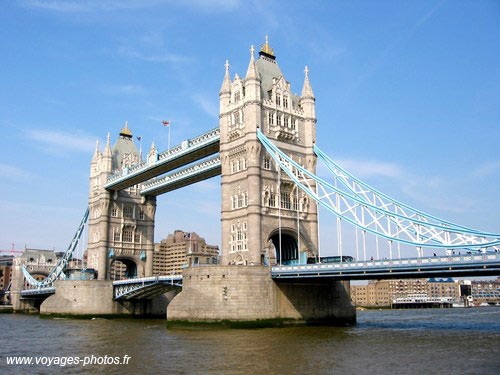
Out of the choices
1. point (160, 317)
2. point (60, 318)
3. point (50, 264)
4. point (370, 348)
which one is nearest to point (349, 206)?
point (370, 348)

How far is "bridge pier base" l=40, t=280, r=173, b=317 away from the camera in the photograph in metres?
73.3

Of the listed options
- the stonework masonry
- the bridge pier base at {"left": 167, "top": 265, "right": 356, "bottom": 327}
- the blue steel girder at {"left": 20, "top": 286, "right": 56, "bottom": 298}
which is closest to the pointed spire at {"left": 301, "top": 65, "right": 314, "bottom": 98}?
the stonework masonry

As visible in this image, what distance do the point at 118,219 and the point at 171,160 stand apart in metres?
19.6

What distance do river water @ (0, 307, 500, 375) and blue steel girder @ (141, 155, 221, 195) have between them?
2333cm

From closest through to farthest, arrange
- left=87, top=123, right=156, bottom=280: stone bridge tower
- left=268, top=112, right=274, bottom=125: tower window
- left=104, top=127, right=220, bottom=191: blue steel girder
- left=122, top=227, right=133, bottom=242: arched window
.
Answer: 1. left=268, top=112, right=274, bottom=125: tower window
2. left=104, top=127, right=220, bottom=191: blue steel girder
3. left=87, top=123, right=156, bottom=280: stone bridge tower
4. left=122, top=227, right=133, bottom=242: arched window

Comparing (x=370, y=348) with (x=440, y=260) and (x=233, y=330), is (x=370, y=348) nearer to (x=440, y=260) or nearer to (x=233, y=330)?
(x=440, y=260)

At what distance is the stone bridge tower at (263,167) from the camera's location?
53656 mm

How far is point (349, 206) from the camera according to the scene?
46.4m

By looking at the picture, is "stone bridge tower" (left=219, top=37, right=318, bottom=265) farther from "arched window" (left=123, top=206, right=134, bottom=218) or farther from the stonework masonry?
"arched window" (left=123, top=206, right=134, bottom=218)

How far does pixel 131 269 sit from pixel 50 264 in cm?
4046

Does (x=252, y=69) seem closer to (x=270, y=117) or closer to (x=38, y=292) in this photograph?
(x=270, y=117)

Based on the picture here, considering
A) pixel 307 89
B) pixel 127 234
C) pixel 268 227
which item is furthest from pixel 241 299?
pixel 127 234

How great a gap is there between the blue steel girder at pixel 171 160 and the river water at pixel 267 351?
24078 mm

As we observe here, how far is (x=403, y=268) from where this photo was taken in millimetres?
40531
